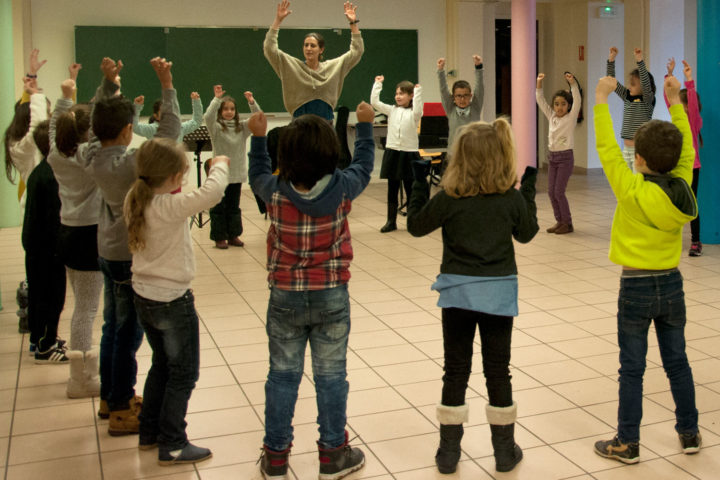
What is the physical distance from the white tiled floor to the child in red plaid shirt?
261mm

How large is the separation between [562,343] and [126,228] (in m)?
2.53

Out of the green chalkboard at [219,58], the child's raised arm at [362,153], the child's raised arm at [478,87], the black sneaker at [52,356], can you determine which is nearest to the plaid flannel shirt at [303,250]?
the child's raised arm at [362,153]

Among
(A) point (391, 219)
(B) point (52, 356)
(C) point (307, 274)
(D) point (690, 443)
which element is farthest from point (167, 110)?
(A) point (391, 219)

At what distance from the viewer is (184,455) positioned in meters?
3.22

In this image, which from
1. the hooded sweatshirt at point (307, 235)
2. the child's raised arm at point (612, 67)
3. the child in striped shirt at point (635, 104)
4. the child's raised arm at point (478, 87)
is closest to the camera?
the hooded sweatshirt at point (307, 235)

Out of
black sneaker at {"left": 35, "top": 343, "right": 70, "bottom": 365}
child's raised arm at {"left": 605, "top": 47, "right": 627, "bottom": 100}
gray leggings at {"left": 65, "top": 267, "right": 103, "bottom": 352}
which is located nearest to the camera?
gray leggings at {"left": 65, "top": 267, "right": 103, "bottom": 352}

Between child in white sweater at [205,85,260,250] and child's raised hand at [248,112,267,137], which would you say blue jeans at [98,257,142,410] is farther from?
child in white sweater at [205,85,260,250]

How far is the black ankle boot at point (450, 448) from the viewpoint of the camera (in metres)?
3.08

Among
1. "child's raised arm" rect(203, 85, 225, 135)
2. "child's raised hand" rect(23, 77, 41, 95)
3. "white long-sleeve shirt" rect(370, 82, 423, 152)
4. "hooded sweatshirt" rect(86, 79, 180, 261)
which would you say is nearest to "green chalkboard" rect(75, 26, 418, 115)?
"white long-sleeve shirt" rect(370, 82, 423, 152)

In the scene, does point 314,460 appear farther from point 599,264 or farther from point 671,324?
point 599,264

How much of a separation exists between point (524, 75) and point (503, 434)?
319 inches

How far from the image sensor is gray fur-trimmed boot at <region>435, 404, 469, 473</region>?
304cm

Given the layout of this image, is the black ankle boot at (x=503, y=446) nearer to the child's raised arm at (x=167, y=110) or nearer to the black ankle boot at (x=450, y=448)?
the black ankle boot at (x=450, y=448)

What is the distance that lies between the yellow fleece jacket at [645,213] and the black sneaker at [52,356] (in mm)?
2932
